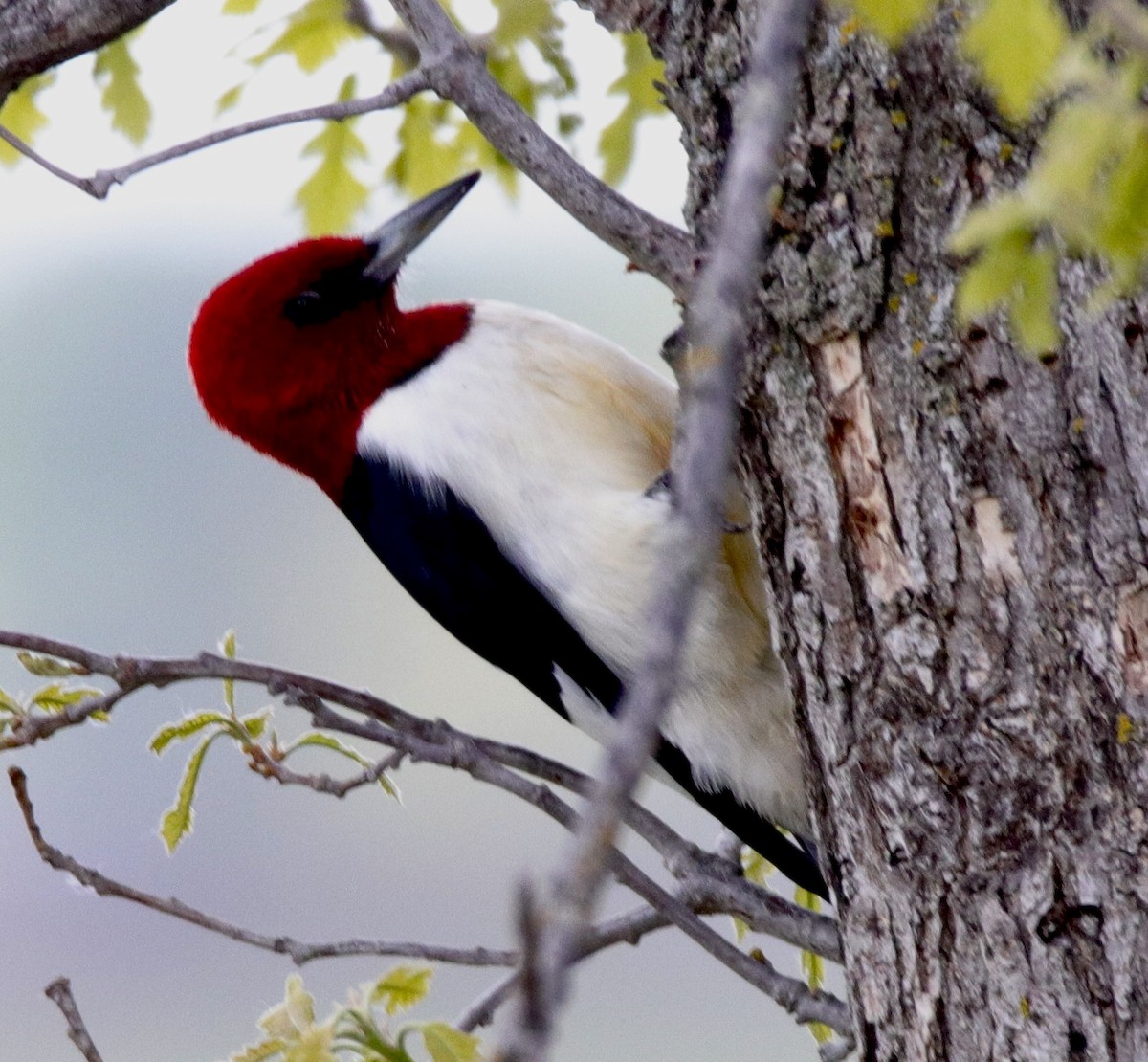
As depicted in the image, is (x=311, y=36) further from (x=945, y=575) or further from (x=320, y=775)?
(x=945, y=575)

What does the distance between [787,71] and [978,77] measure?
95 centimetres

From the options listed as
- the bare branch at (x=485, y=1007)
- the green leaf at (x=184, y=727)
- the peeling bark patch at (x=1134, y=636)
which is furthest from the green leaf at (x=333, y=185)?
the peeling bark patch at (x=1134, y=636)

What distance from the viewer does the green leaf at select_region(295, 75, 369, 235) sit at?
9.59 feet

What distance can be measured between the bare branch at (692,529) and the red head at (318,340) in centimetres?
190

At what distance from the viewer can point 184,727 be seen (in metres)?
1.98

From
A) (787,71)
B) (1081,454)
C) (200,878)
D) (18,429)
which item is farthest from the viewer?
(18,429)

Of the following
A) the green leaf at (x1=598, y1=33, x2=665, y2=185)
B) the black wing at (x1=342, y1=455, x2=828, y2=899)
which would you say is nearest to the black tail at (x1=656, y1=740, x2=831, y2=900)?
the black wing at (x1=342, y1=455, x2=828, y2=899)

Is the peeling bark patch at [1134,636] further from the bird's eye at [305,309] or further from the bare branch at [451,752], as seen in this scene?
the bird's eye at [305,309]

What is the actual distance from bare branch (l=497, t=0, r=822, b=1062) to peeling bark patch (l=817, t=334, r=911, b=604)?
2.98ft

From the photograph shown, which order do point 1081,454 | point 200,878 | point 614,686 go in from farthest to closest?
1. point 200,878
2. point 614,686
3. point 1081,454

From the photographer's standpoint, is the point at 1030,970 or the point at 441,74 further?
the point at 441,74

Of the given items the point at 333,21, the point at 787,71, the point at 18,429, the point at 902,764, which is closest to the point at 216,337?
the point at 333,21

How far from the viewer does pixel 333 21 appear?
2713 millimetres

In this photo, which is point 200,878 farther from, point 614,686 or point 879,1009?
point 879,1009
